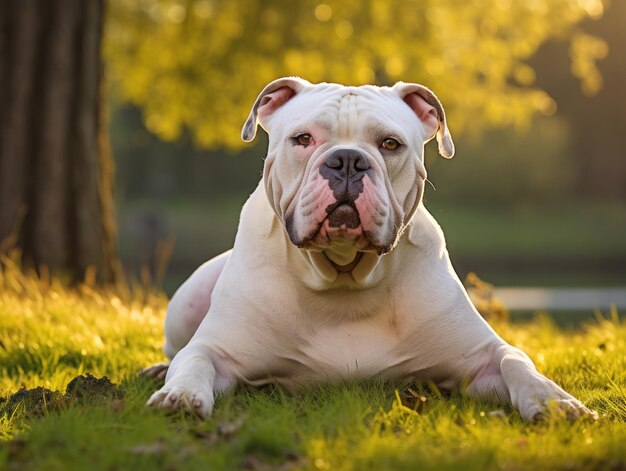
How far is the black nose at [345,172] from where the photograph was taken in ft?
12.2

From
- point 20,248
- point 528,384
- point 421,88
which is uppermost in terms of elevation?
point 421,88

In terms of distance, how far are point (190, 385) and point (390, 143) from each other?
48.7 inches

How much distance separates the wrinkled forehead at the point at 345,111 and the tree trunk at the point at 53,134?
4887mm

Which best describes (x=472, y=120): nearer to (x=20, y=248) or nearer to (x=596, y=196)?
(x=20, y=248)

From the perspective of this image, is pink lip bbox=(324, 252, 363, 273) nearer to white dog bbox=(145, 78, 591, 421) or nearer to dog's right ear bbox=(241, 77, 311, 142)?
white dog bbox=(145, 78, 591, 421)

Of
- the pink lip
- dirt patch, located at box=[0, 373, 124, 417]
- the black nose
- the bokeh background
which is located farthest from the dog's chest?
the bokeh background

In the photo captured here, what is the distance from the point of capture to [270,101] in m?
4.39

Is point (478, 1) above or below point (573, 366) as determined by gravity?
above

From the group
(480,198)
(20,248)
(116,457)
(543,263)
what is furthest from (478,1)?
(480,198)

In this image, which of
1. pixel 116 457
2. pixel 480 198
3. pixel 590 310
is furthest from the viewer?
pixel 480 198

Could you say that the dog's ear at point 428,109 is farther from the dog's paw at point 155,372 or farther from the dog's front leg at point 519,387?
the dog's paw at point 155,372

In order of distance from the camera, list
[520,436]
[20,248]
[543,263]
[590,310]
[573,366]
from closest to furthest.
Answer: [520,436]
[573,366]
[20,248]
[590,310]
[543,263]

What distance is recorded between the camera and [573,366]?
5023mm

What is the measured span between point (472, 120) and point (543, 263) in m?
24.6
